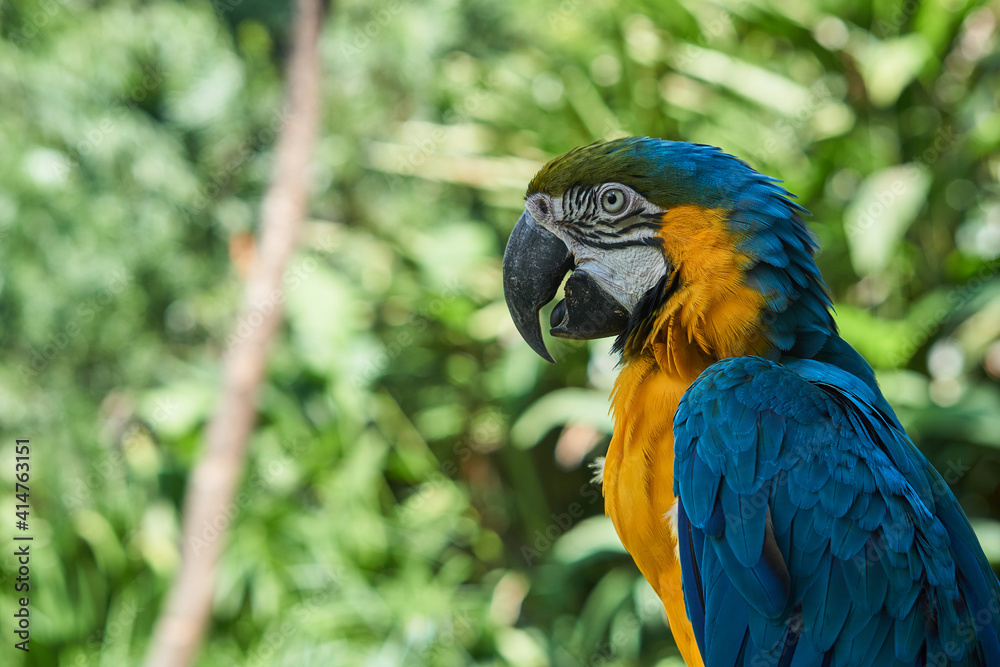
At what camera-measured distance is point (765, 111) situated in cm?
256

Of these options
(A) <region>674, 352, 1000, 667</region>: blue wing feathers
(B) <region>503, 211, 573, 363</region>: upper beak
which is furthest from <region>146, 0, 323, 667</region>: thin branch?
(A) <region>674, 352, 1000, 667</region>: blue wing feathers

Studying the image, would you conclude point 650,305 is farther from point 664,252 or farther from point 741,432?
point 741,432

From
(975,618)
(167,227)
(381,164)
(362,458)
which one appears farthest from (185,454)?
(975,618)

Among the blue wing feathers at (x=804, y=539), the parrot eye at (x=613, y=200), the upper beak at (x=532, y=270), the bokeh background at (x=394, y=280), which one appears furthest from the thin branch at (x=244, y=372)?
the blue wing feathers at (x=804, y=539)

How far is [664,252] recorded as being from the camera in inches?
37.3

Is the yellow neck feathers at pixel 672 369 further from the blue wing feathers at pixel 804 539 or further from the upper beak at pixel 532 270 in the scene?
the upper beak at pixel 532 270

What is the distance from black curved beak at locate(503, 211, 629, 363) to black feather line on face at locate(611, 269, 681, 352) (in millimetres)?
36

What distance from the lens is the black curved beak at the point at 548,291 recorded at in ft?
3.34

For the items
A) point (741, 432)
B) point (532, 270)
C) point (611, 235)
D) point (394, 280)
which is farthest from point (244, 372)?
point (741, 432)

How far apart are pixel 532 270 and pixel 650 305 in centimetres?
19

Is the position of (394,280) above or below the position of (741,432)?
below

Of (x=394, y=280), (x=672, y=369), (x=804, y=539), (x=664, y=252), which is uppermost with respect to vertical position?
(x=664, y=252)

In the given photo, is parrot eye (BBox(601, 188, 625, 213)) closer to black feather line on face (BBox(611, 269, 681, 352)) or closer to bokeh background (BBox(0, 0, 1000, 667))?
black feather line on face (BBox(611, 269, 681, 352))

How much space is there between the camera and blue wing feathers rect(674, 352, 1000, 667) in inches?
31.4
